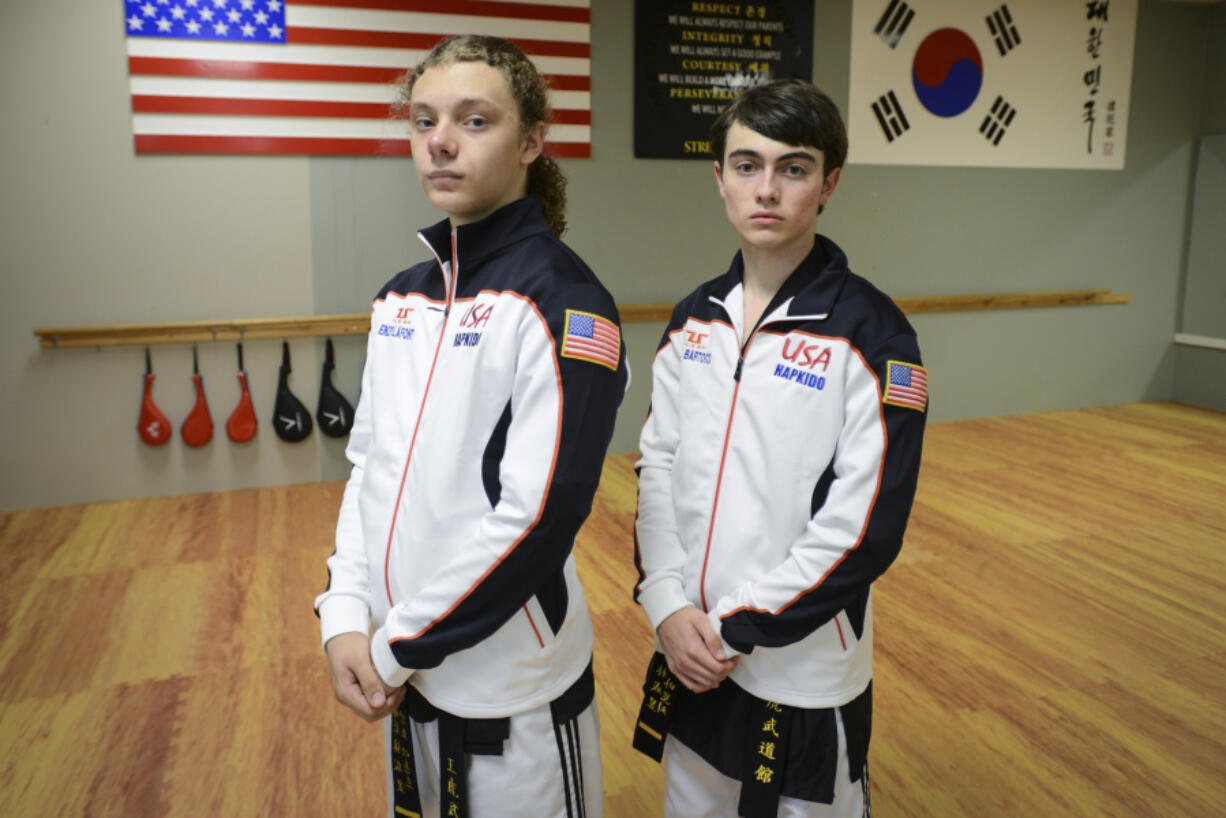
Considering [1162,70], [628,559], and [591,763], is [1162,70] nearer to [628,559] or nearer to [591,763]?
[628,559]

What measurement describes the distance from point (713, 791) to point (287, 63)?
3641 millimetres

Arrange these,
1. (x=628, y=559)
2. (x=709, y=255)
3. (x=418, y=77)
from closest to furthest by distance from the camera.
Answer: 1. (x=418, y=77)
2. (x=628, y=559)
3. (x=709, y=255)

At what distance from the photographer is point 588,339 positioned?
103 centimetres

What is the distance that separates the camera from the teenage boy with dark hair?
118 centimetres

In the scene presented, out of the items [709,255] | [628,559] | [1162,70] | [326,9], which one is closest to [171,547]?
[628,559]

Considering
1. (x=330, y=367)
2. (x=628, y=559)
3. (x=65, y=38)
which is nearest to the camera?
(x=628, y=559)

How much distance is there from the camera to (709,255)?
4734 mm

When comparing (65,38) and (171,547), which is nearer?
(171,547)

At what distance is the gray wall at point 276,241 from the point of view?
363 cm

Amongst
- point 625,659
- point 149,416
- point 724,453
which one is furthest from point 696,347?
point 149,416

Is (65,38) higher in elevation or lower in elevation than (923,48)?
lower

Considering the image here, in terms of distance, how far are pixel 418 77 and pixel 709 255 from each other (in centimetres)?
371

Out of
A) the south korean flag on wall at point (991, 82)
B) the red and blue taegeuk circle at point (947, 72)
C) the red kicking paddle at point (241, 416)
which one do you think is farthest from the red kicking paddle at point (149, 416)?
the red and blue taegeuk circle at point (947, 72)

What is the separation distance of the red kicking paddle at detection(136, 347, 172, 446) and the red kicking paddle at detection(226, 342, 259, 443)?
288mm
